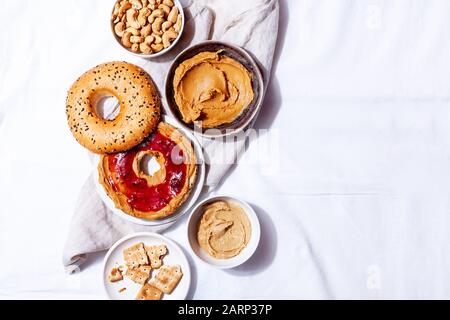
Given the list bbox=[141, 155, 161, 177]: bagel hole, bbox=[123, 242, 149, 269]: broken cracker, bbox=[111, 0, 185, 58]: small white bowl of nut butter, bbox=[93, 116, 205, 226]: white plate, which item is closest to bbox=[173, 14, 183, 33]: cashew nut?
bbox=[111, 0, 185, 58]: small white bowl of nut butter

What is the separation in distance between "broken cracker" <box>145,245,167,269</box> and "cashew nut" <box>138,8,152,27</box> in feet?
1.93

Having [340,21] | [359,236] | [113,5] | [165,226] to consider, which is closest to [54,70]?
[113,5]

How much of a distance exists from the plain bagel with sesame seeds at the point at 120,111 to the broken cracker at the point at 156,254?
27 centimetres

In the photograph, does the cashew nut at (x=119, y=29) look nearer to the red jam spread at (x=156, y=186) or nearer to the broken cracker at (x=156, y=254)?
the red jam spread at (x=156, y=186)

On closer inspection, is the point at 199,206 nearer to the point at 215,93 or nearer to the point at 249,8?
the point at 215,93

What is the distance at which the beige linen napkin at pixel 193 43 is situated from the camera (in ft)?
4.79

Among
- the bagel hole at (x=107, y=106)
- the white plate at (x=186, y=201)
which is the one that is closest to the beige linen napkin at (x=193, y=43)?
the white plate at (x=186, y=201)

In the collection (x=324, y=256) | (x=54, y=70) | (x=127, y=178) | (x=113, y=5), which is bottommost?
(x=324, y=256)

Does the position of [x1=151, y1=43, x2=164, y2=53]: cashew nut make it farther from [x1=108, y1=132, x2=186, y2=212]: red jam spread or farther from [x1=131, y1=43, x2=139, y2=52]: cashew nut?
[x1=108, y1=132, x2=186, y2=212]: red jam spread

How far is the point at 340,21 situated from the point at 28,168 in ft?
3.16

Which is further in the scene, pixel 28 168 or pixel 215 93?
pixel 28 168

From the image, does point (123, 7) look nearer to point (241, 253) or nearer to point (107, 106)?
point (107, 106)

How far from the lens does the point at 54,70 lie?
5.06ft
